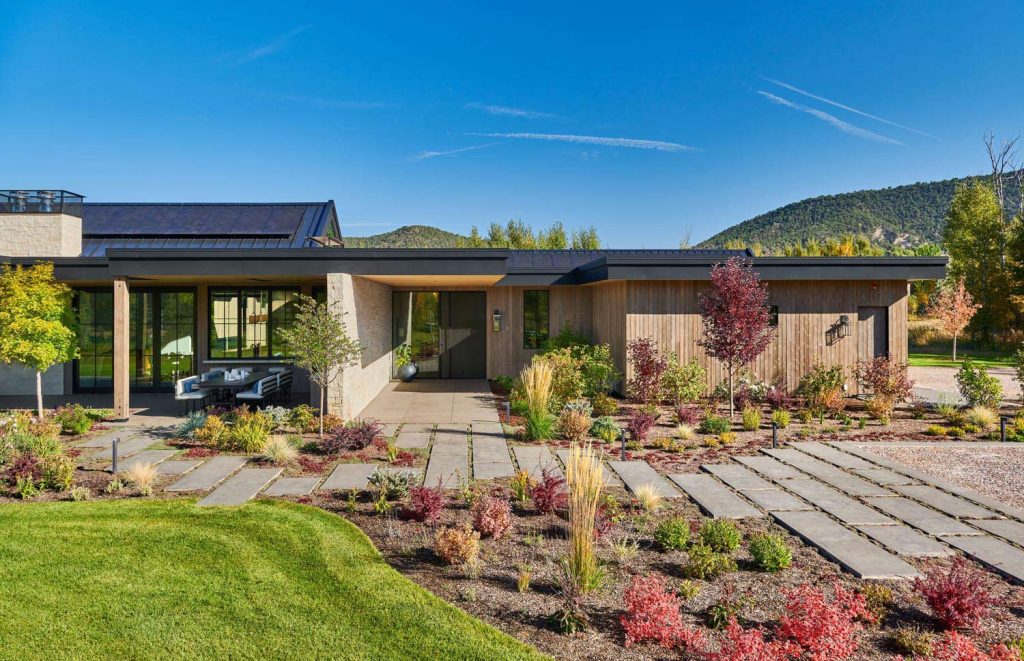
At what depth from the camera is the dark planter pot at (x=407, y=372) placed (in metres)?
17.5

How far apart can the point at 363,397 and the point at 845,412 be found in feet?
34.2

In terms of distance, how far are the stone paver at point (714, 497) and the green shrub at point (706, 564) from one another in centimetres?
130

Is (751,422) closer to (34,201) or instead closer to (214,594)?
(214,594)

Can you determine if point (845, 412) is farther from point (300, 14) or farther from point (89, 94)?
point (89, 94)

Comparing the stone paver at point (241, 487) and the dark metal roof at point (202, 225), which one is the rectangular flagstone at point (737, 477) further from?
Result: the dark metal roof at point (202, 225)

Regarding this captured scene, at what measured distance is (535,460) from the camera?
27.3 ft

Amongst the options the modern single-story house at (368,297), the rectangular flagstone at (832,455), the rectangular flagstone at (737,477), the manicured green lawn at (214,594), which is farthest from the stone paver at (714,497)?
the modern single-story house at (368,297)

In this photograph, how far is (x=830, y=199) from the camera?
196ft

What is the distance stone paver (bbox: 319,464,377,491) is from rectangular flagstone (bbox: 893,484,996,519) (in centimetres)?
656

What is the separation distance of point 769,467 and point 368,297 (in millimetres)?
9380

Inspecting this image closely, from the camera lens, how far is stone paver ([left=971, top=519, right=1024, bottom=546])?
5.37 meters

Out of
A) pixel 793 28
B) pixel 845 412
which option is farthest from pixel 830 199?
pixel 845 412

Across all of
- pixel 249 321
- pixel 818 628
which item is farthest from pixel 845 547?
pixel 249 321

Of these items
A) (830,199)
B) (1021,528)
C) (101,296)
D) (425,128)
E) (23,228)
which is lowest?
(1021,528)
